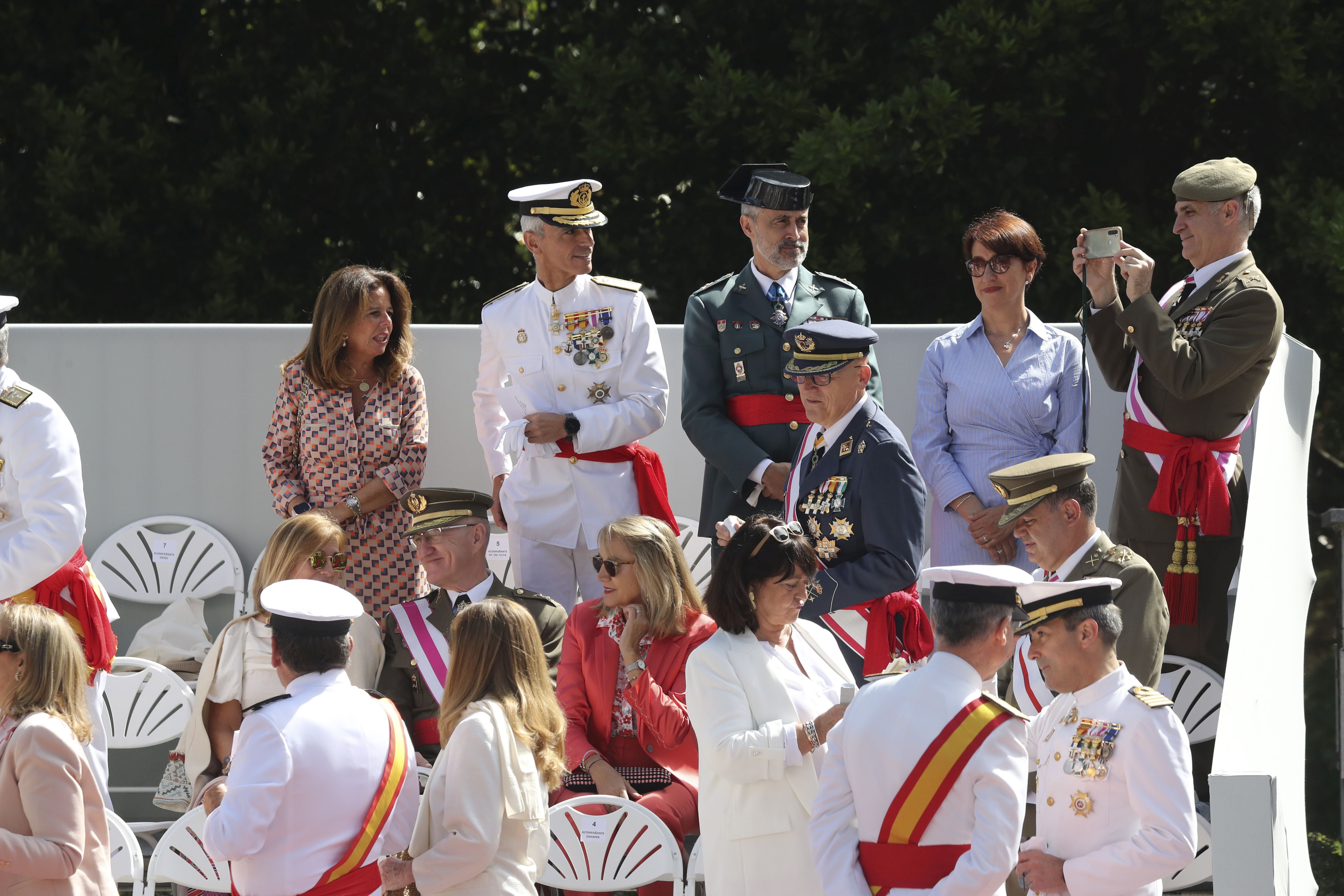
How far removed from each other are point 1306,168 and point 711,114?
3041mm

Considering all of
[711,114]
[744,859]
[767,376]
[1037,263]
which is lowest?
[744,859]

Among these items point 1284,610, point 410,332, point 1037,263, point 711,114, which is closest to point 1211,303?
point 1037,263

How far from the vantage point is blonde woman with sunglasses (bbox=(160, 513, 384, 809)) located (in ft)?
16.6

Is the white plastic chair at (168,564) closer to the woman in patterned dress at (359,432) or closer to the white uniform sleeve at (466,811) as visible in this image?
the woman in patterned dress at (359,432)

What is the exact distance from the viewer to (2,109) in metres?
9.30

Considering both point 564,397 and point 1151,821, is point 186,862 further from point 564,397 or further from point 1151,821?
point 1151,821

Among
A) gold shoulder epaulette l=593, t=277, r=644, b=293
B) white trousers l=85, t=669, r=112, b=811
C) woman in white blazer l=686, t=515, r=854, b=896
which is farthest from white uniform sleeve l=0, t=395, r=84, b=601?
gold shoulder epaulette l=593, t=277, r=644, b=293

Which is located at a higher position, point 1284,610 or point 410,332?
point 410,332

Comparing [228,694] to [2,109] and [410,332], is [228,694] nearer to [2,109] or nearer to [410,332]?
[410,332]

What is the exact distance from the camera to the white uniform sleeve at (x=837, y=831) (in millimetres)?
3342

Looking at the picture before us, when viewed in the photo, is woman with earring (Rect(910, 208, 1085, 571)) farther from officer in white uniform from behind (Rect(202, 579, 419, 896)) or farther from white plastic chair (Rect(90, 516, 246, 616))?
white plastic chair (Rect(90, 516, 246, 616))

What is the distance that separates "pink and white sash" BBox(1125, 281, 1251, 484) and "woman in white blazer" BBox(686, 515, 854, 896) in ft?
5.32

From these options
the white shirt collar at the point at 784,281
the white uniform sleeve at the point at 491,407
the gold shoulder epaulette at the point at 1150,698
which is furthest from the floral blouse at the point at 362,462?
the gold shoulder epaulette at the point at 1150,698

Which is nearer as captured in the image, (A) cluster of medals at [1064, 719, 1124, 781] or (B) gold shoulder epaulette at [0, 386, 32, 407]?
(A) cluster of medals at [1064, 719, 1124, 781]
